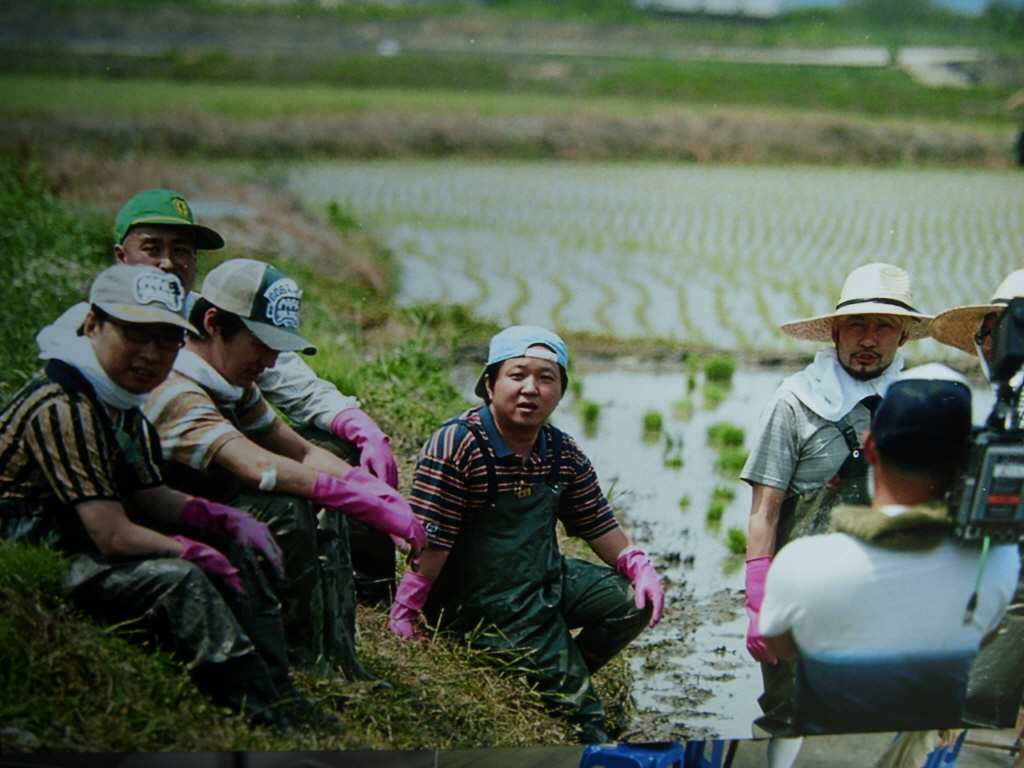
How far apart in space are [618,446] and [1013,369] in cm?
116

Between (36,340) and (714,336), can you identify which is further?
(714,336)

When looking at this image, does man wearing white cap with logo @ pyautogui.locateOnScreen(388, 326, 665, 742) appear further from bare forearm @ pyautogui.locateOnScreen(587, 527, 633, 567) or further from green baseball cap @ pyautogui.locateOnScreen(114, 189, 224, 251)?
green baseball cap @ pyautogui.locateOnScreen(114, 189, 224, 251)

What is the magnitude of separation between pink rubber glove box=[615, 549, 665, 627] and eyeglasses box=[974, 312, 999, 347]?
44.8 inches

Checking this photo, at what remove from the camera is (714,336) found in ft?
11.1

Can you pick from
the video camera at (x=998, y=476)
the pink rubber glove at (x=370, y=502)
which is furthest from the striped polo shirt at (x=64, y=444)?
the video camera at (x=998, y=476)

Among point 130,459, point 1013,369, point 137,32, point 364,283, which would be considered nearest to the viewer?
point 130,459

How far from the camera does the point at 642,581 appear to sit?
285 cm

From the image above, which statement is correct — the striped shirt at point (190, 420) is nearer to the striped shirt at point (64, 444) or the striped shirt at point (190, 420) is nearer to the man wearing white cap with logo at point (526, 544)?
the striped shirt at point (64, 444)

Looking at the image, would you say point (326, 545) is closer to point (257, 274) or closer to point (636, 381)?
point (257, 274)

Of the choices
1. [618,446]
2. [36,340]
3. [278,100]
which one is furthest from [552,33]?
[36,340]

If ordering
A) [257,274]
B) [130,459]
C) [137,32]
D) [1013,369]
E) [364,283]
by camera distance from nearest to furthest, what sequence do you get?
1. [130,459]
2. [257,274]
3. [1013,369]
4. [137,32]
5. [364,283]

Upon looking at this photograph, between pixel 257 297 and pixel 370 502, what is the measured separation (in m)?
0.56

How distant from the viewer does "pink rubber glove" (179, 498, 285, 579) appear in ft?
7.88

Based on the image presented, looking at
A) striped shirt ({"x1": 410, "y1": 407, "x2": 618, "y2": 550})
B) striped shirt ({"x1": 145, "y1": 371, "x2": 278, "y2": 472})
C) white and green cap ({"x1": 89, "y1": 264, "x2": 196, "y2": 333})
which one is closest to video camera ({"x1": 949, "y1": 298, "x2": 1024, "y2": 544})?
striped shirt ({"x1": 410, "y1": 407, "x2": 618, "y2": 550})
